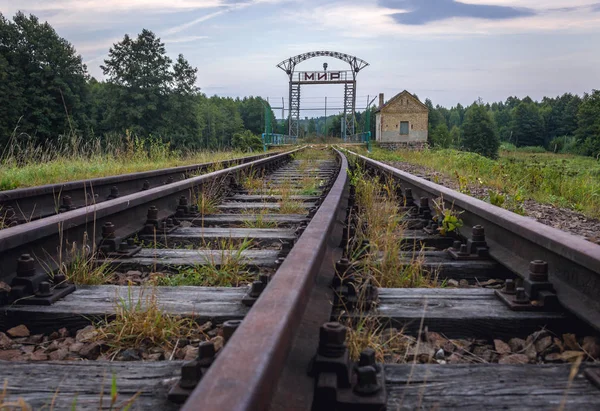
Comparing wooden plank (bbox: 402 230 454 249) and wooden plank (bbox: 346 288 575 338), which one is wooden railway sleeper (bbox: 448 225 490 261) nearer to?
wooden plank (bbox: 402 230 454 249)

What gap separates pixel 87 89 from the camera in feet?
193

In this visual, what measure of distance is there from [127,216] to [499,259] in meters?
2.54

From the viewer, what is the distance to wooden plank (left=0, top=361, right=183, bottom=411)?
1369mm

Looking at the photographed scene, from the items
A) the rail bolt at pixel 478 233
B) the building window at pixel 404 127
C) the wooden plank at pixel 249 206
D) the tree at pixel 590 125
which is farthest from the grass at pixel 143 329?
the building window at pixel 404 127

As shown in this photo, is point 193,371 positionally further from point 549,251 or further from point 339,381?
point 549,251

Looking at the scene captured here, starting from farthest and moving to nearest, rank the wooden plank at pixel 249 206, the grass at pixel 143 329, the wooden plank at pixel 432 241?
the wooden plank at pixel 249 206, the wooden plank at pixel 432 241, the grass at pixel 143 329

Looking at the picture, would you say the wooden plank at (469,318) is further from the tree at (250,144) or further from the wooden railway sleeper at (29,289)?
the tree at (250,144)

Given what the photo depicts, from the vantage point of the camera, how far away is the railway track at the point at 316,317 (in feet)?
4.37

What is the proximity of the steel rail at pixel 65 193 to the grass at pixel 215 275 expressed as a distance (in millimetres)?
1109

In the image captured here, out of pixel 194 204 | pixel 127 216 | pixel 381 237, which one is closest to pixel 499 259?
pixel 381 237

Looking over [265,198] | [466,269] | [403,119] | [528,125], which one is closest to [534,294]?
[466,269]

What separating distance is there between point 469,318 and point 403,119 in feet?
196

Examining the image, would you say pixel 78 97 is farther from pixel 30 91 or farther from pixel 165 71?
pixel 165 71

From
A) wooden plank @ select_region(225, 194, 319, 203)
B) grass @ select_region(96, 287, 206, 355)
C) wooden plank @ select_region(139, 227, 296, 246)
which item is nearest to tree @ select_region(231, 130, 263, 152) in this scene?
wooden plank @ select_region(225, 194, 319, 203)
